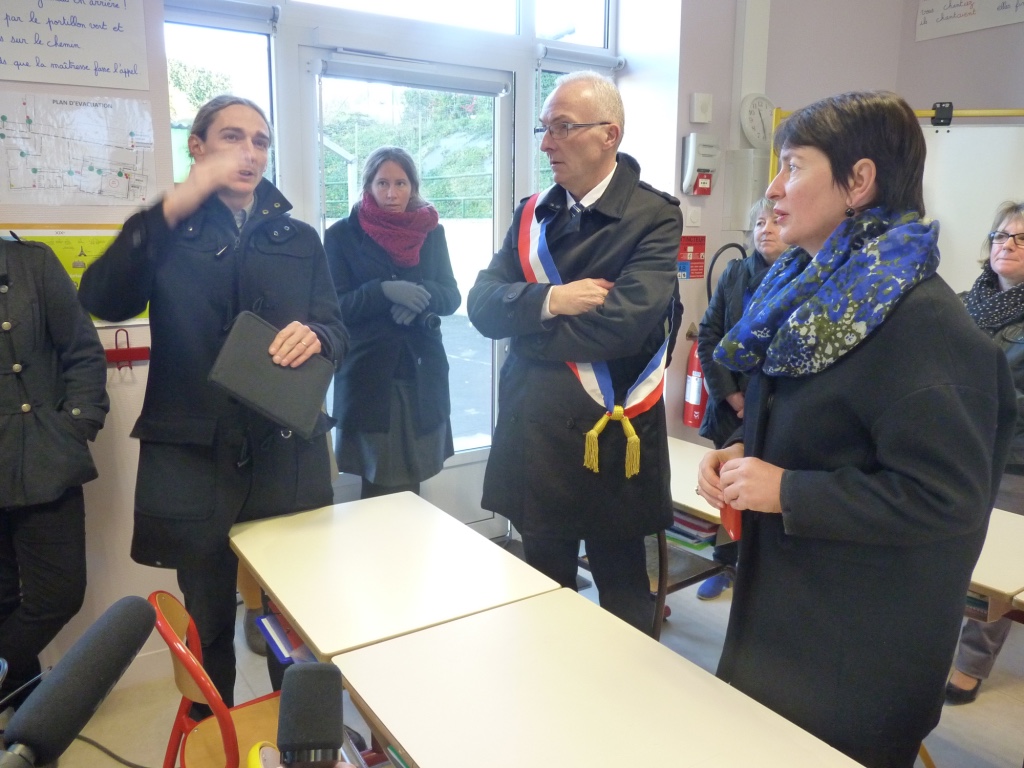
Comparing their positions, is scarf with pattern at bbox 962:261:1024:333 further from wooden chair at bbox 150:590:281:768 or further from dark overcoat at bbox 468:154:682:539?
wooden chair at bbox 150:590:281:768

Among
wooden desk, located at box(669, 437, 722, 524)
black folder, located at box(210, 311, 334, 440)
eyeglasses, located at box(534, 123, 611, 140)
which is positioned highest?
eyeglasses, located at box(534, 123, 611, 140)

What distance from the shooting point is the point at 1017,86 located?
11.6 ft

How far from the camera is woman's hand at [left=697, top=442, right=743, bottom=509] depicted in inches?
49.6

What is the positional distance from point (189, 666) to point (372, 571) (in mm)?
453

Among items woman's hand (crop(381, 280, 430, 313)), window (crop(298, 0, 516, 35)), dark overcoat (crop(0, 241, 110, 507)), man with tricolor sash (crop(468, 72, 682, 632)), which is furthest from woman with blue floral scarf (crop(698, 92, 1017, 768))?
window (crop(298, 0, 516, 35))

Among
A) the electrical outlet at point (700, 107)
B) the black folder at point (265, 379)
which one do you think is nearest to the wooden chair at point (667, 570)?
the black folder at point (265, 379)

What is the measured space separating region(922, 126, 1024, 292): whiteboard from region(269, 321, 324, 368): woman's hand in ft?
9.36

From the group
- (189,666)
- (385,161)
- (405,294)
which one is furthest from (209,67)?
(189,666)

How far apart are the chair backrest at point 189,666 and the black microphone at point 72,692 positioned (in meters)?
0.50

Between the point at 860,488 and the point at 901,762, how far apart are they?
0.46m

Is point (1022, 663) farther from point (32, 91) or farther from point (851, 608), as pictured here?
point (32, 91)

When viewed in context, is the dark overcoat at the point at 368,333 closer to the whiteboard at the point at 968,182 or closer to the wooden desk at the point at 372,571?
the wooden desk at the point at 372,571

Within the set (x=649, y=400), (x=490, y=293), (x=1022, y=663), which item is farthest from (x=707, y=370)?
(x=1022, y=663)

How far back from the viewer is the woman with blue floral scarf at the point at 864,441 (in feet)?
3.25
